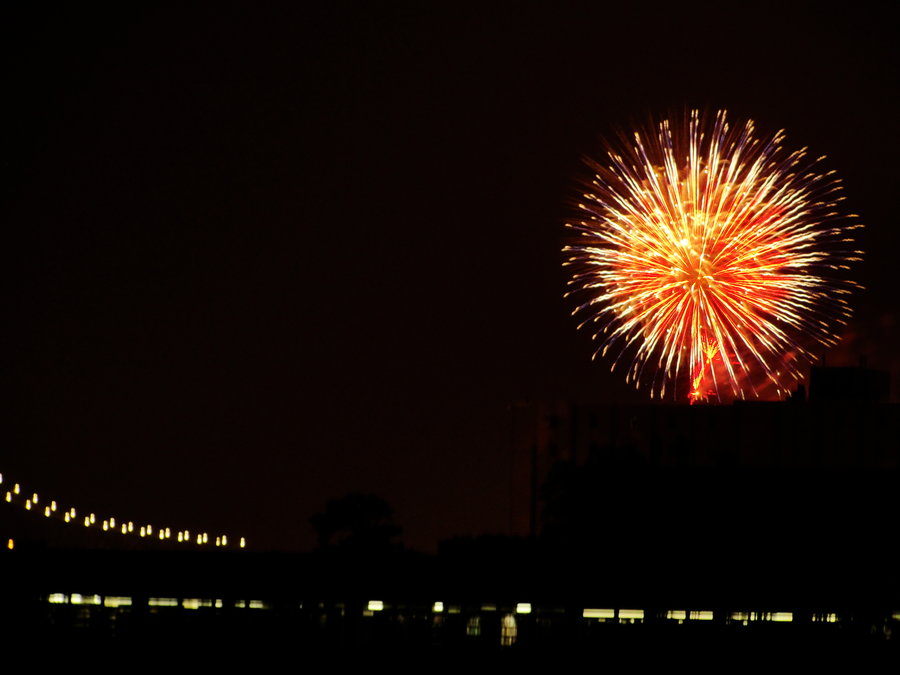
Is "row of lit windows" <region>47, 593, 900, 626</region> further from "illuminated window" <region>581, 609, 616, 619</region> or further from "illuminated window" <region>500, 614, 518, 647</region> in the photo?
"illuminated window" <region>500, 614, 518, 647</region>

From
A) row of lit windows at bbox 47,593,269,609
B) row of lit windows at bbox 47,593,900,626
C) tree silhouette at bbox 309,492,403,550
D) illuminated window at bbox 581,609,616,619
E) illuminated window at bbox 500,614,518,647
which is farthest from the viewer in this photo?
tree silhouette at bbox 309,492,403,550

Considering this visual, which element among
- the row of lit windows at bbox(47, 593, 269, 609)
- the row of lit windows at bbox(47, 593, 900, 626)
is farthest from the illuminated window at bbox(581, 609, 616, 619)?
the row of lit windows at bbox(47, 593, 269, 609)

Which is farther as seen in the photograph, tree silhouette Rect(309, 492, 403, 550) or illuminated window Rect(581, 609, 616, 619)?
tree silhouette Rect(309, 492, 403, 550)

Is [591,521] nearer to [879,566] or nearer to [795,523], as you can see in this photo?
[795,523]

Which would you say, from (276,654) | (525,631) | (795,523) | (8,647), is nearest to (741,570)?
(525,631)

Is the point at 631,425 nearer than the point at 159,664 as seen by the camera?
No

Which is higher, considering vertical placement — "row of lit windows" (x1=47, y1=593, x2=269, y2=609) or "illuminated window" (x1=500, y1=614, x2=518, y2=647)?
"row of lit windows" (x1=47, y1=593, x2=269, y2=609)

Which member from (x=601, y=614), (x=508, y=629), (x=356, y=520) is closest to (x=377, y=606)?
(x=508, y=629)

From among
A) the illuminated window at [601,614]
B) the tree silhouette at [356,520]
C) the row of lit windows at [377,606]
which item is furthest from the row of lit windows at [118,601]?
the tree silhouette at [356,520]

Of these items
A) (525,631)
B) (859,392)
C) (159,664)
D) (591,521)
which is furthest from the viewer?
(859,392)

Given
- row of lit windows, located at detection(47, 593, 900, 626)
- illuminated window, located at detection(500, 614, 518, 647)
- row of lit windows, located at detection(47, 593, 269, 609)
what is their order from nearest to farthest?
illuminated window, located at detection(500, 614, 518, 647) < row of lit windows, located at detection(47, 593, 269, 609) < row of lit windows, located at detection(47, 593, 900, 626)

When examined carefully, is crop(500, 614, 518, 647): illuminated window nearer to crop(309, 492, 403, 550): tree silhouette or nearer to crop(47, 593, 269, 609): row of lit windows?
crop(47, 593, 269, 609): row of lit windows
